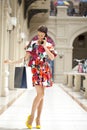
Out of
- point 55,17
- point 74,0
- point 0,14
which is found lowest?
point 0,14

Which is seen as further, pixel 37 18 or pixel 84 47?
pixel 84 47

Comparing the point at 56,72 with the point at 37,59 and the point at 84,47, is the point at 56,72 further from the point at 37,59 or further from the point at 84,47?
the point at 37,59

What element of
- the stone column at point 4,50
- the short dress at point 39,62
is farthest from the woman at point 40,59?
the stone column at point 4,50

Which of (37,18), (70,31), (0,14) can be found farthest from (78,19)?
(0,14)

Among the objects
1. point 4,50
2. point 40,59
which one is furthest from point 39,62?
point 4,50

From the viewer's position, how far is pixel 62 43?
27781mm

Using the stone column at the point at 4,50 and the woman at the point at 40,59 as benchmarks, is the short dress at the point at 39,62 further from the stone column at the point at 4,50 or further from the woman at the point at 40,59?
the stone column at the point at 4,50

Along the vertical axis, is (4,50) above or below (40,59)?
above

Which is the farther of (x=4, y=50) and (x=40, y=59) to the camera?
(x=4, y=50)

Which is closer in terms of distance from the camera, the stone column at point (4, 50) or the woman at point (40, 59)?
the woman at point (40, 59)

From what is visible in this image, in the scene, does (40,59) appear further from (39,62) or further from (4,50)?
(4,50)

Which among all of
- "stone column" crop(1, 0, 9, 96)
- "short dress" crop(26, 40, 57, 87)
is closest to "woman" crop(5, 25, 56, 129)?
"short dress" crop(26, 40, 57, 87)

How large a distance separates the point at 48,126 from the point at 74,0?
29.8 m

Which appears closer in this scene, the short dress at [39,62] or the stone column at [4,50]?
the short dress at [39,62]
